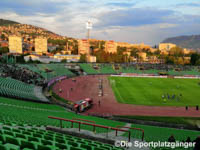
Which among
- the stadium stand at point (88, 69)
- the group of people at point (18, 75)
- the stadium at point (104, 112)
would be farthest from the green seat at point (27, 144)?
the stadium stand at point (88, 69)

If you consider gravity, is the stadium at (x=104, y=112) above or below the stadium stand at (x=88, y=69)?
below

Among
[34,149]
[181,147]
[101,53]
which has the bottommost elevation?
[181,147]

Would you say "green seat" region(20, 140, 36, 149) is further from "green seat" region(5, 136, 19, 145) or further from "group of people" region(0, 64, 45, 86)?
"group of people" region(0, 64, 45, 86)

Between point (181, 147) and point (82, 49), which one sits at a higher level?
point (82, 49)

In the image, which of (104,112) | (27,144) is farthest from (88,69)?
(27,144)

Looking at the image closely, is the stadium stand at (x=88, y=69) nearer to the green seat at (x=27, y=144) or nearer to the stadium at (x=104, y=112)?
the stadium at (x=104, y=112)

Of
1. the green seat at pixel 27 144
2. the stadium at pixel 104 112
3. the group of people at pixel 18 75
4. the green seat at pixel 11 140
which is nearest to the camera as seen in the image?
the green seat at pixel 27 144

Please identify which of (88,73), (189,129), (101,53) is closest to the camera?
(189,129)

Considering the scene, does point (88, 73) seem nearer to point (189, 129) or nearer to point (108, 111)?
point (108, 111)

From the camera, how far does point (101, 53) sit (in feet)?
363

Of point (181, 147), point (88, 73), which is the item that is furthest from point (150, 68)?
point (181, 147)

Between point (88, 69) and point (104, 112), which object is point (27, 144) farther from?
point (88, 69)

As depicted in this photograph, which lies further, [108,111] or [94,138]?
[108,111]

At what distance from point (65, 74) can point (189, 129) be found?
4824 centimetres
